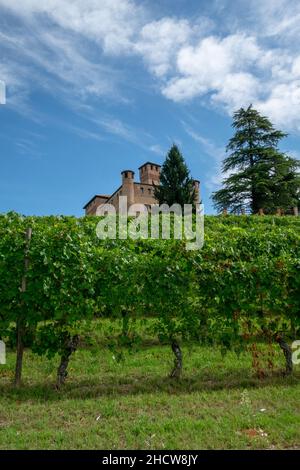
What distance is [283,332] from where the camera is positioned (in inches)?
264

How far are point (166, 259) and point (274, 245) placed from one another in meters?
3.90

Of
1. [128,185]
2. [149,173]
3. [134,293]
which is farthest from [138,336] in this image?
[149,173]

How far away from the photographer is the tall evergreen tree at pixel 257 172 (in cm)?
3475

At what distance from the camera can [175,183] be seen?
37.8 meters

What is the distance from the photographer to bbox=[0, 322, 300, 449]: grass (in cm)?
402

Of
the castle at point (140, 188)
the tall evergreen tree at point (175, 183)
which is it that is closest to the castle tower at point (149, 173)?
the castle at point (140, 188)

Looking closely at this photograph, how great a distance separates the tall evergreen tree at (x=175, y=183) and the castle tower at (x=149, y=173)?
32.8 meters

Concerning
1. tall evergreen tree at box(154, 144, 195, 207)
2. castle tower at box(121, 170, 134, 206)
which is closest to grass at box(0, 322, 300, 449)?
tall evergreen tree at box(154, 144, 195, 207)

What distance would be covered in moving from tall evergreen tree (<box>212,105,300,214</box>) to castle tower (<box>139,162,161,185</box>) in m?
35.5

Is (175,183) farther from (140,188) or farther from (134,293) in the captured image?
(134,293)

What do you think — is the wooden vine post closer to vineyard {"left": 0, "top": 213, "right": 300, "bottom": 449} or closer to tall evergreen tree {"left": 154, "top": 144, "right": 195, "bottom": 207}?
vineyard {"left": 0, "top": 213, "right": 300, "bottom": 449}

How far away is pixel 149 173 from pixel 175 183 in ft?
120
